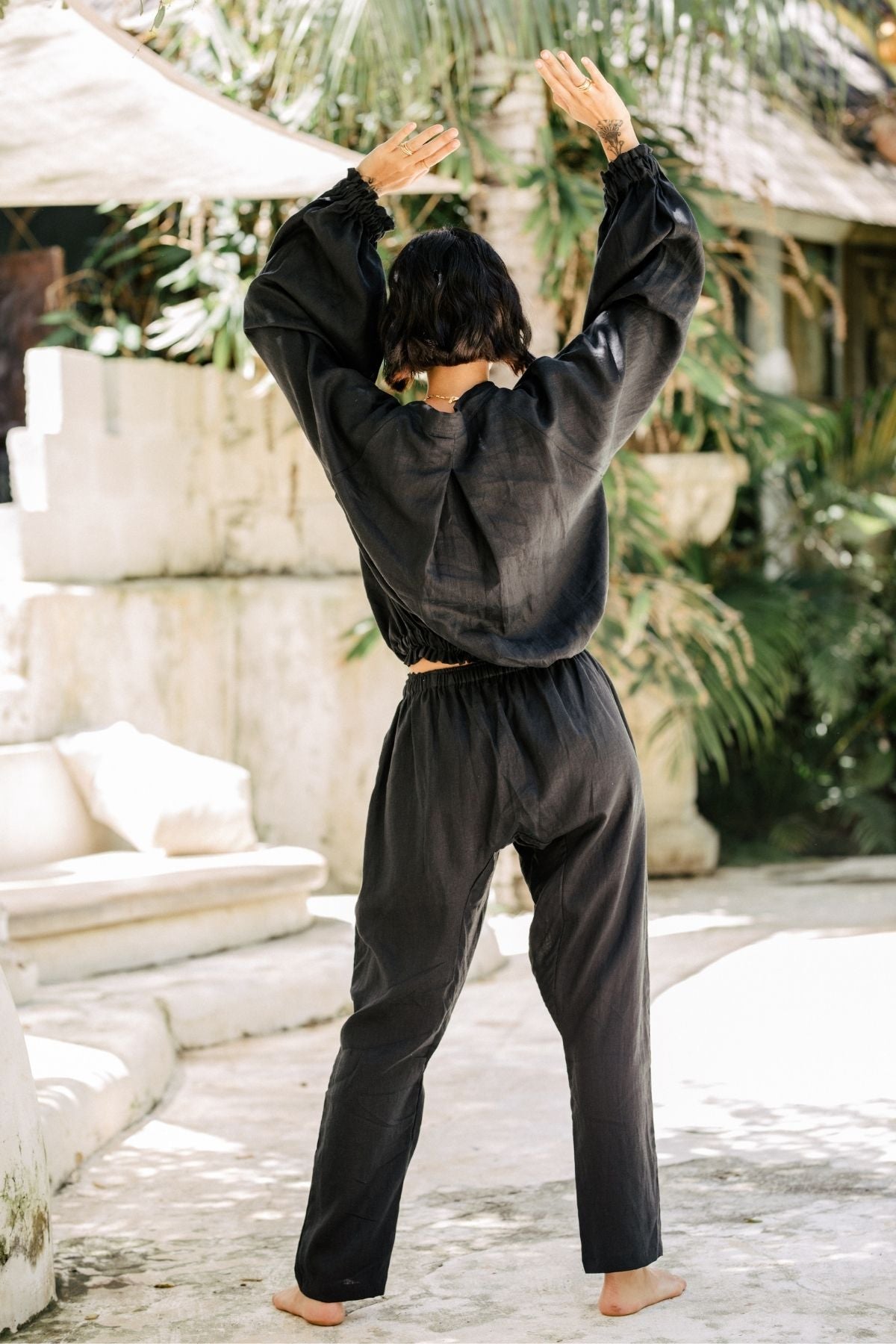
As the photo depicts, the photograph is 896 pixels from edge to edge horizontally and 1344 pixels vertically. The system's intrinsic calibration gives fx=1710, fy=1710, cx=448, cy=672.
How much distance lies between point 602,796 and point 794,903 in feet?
14.1

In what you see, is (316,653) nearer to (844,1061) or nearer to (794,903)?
(794,903)

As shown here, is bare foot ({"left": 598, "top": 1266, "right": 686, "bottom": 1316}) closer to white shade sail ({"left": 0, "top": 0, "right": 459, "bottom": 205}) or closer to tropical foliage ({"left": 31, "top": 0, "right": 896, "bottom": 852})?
white shade sail ({"left": 0, "top": 0, "right": 459, "bottom": 205})

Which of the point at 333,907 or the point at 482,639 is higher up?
the point at 482,639

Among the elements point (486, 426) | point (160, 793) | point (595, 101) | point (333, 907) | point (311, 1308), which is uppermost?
point (595, 101)

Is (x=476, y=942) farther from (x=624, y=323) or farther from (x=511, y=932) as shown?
(x=511, y=932)

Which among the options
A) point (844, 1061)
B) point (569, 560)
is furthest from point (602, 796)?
point (844, 1061)

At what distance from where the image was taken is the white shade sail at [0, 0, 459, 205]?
3.71m

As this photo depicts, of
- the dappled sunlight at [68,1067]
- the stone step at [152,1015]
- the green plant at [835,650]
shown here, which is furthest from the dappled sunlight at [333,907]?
the green plant at [835,650]

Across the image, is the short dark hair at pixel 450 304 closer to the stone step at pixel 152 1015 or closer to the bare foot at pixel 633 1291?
the bare foot at pixel 633 1291

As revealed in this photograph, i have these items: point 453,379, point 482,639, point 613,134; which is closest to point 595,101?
point 613,134

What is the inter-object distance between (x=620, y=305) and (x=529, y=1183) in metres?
1.77

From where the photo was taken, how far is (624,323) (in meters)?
2.52

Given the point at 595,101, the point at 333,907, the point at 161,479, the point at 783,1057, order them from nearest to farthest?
the point at 595,101
the point at 783,1057
the point at 333,907
the point at 161,479

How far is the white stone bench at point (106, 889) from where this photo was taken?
4.91 metres
